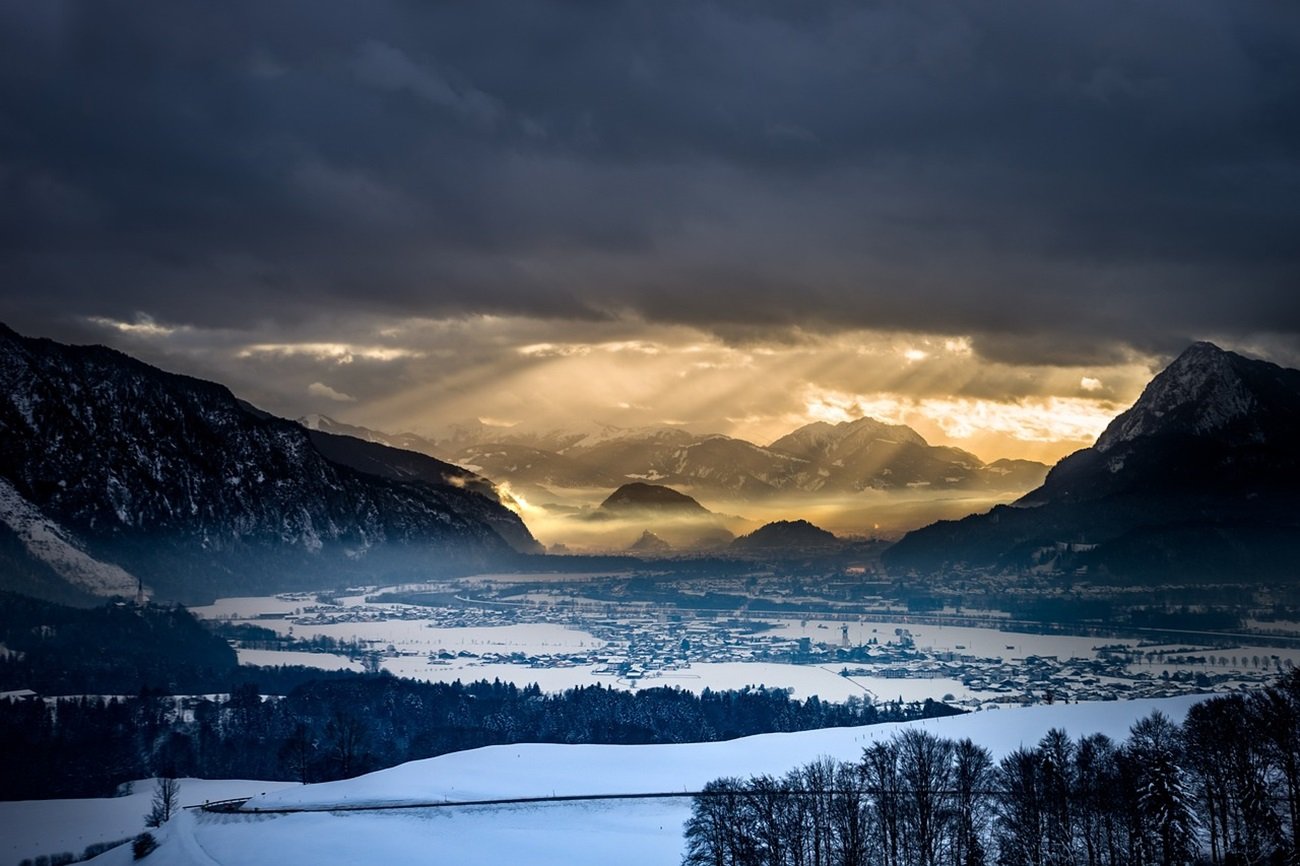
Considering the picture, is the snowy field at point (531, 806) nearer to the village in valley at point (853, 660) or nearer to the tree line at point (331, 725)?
the tree line at point (331, 725)

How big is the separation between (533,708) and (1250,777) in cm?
7694

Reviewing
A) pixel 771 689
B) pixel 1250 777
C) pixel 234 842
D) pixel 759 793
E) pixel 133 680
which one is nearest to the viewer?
pixel 1250 777

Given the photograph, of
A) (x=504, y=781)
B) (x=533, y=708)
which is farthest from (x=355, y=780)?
(x=533, y=708)

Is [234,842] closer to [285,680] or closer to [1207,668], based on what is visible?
[285,680]

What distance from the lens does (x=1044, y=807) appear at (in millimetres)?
60188

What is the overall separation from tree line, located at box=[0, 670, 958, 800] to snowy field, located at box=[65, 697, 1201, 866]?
16.2m

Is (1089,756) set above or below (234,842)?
above

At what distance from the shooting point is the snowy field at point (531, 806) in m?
66.8

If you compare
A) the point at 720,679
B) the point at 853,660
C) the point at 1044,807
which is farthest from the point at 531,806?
the point at 853,660

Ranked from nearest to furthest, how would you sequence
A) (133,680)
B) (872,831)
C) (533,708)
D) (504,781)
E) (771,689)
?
(872,831) < (504,781) < (533,708) < (771,689) < (133,680)

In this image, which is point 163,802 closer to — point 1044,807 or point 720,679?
point 1044,807

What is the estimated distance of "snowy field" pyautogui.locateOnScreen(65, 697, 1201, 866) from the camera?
219ft

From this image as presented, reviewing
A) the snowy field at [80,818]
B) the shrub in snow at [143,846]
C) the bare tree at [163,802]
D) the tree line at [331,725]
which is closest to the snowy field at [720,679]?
the tree line at [331,725]

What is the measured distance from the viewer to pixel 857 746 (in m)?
81.6
